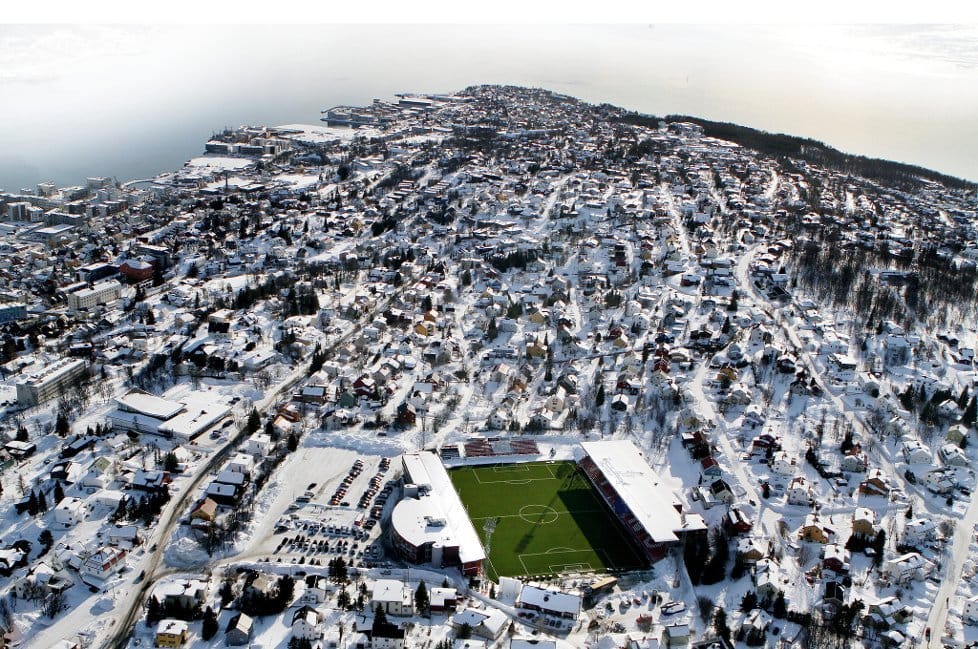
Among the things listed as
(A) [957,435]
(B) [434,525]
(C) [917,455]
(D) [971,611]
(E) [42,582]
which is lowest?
(E) [42,582]

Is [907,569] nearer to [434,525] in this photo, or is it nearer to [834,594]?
[834,594]

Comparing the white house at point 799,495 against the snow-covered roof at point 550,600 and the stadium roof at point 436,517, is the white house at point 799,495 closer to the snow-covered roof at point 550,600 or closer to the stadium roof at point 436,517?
the snow-covered roof at point 550,600

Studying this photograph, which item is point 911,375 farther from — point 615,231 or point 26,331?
point 26,331

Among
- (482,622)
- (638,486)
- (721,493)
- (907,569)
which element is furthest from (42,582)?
(907,569)

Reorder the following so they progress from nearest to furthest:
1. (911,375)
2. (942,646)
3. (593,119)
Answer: (942,646) < (911,375) < (593,119)

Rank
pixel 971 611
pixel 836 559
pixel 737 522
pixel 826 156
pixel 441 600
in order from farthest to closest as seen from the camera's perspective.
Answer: pixel 826 156 → pixel 737 522 → pixel 836 559 → pixel 971 611 → pixel 441 600

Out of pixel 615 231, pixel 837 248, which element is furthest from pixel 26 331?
pixel 837 248
